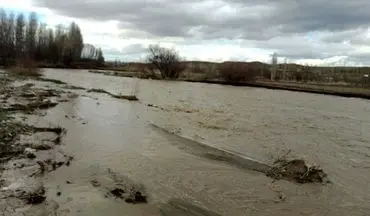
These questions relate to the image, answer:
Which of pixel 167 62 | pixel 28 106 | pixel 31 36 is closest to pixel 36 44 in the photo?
pixel 31 36

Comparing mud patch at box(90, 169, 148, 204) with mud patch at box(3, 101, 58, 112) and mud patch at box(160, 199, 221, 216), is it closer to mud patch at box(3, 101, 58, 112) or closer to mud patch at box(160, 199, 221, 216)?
mud patch at box(160, 199, 221, 216)

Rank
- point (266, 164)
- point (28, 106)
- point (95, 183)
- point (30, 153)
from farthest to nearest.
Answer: point (28, 106) → point (266, 164) → point (30, 153) → point (95, 183)

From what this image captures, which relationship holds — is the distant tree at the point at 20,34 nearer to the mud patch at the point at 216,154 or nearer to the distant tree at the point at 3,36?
the distant tree at the point at 3,36

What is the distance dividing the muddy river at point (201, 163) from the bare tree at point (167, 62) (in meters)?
72.5

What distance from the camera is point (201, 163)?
1568cm

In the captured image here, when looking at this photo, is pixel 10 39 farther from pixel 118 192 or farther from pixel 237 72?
pixel 118 192

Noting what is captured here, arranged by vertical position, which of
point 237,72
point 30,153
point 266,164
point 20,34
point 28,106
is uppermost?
point 20,34

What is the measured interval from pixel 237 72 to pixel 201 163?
3113 inches

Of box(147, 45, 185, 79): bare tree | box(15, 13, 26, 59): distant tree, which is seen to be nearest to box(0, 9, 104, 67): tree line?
box(15, 13, 26, 59): distant tree

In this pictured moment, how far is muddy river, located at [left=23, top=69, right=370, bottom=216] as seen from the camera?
1096 centimetres

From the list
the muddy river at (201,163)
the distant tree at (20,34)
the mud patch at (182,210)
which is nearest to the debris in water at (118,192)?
the muddy river at (201,163)

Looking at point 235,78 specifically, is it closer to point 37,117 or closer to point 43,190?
point 37,117

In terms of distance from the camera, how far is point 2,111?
21.8 meters

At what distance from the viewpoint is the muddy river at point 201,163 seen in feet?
36.0
